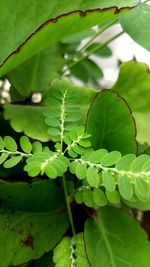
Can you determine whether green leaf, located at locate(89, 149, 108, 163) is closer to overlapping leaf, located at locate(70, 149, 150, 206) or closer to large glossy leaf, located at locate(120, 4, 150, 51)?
overlapping leaf, located at locate(70, 149, 150, 206)

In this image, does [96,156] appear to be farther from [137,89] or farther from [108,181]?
[137,89]

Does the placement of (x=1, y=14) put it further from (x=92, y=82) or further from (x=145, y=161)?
(x=92, y=82)

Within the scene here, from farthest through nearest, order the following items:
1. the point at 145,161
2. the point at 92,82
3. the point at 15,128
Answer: the point at 92,82 → the point at 15,128 → the point at 145,161

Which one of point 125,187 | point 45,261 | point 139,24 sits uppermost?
point 139,24

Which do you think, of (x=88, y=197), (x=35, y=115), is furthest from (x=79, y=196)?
(x=35, y=115)

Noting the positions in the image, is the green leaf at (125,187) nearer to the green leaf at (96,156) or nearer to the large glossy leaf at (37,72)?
the green leaf at (96,156)

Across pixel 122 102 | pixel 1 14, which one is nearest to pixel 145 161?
pixel 122 102
